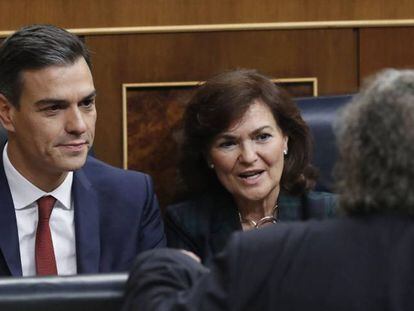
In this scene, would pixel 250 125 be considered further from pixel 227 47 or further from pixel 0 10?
pixel 0 10

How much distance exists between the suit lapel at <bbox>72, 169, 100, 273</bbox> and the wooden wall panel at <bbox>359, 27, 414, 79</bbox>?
597mm

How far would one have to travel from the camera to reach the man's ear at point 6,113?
4.57 ft

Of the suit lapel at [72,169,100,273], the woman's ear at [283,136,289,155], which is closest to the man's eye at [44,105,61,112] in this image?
the suit lapel at [72,169,100,273]

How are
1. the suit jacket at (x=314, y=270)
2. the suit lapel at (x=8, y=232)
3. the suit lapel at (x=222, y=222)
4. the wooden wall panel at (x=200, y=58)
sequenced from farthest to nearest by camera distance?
1. the wooden wall panel at (x=200, y=58)
2. the suit lapel at (x=222, y=222)
3. the suit lapel at (x=8, y=232)
4. the suit jacket at (x=314, y=270)

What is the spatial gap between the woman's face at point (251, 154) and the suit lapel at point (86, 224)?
0.73ft

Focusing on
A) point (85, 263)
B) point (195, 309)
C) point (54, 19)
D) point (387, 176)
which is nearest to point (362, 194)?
point (387, 176)

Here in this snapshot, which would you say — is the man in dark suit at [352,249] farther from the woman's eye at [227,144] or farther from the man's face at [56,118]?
the woman's eye at [227,144]

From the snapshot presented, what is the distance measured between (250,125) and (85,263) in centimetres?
35

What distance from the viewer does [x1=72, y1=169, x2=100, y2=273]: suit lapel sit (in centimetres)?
133

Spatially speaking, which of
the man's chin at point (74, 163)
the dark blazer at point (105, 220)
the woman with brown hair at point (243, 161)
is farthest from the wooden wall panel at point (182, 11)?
the man's chin at point (74, 163)

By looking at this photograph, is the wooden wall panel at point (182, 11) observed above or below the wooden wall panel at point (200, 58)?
above

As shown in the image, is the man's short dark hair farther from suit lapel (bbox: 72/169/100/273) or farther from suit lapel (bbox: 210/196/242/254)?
suit lapel (bbox: 210/196/242/254)

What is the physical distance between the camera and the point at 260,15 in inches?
69.9

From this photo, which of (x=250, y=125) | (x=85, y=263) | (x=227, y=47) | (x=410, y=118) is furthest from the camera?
(x=227, y=47)
